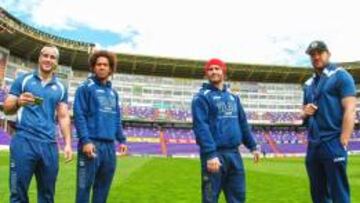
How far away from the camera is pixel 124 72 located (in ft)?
254

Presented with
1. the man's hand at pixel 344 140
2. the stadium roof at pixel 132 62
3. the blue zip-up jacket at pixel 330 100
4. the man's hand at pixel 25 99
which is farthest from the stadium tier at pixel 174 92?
the man's hand at pixel 25 99

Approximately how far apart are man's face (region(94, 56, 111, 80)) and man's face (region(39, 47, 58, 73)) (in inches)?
33.9

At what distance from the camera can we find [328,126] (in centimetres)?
690

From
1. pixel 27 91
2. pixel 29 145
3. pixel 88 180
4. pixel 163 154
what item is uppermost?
pixel 27 91

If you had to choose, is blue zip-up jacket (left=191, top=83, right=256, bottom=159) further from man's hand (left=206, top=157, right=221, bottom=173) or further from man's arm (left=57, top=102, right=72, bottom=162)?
man's arm (left=57, top=102, right=72, bottom=162)

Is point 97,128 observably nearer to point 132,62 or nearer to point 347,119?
point 347,119

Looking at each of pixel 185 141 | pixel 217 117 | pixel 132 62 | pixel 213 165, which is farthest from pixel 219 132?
pixel 132 62

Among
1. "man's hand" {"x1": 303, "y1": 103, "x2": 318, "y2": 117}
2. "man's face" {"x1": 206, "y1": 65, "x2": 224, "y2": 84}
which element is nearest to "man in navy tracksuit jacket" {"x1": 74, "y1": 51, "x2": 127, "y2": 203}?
"man's face" {"x1": 206, "y1": 65, "x2": 224, "y2": 84}

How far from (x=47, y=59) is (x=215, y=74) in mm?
2143

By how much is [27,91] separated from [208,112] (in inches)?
90.9

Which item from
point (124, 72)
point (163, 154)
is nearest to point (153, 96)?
point (124, 72)

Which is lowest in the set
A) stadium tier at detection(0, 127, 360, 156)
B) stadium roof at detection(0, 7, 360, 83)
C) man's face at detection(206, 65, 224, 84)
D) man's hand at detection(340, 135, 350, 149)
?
stadium tier at detection(0, 127, 360, 156)

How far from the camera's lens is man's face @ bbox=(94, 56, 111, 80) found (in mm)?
7445

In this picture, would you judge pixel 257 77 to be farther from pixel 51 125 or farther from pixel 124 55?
pixel 51 125
